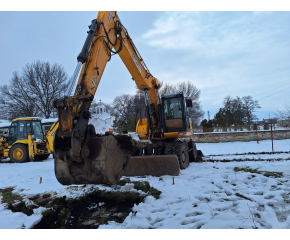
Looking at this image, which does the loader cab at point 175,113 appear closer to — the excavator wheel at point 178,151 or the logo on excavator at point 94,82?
the excavator wheel at point 178,151

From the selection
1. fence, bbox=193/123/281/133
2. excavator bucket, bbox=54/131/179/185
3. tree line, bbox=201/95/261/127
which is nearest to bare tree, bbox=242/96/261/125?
tree line, bbox=201/95/261/127

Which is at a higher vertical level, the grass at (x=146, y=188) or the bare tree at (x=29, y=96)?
the bare tree at (x=29, y=96)

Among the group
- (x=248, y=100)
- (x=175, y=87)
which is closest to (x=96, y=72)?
(x=175, y=87)

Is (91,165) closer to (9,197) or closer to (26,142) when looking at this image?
(9,197)

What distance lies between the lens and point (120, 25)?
17.4 feet

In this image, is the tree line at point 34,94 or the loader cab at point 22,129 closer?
the loader cab at point 22,129

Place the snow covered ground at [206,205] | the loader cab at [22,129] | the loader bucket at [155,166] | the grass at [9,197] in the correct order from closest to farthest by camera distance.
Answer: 1. the snow covered ground at [206,205]
2. the grass at [9,197]
3. the loader bucket at [155,166]
4. the loader cab at [22,129]

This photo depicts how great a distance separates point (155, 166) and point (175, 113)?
2806mm

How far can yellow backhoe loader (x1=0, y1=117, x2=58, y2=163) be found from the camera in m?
11.6

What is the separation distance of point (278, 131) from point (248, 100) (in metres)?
29.6

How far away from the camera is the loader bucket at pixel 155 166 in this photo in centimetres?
561

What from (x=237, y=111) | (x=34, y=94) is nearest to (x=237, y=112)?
(x=237, y=111)

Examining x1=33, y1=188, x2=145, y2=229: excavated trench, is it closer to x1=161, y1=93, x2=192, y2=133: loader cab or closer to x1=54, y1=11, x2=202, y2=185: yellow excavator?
x1=54, y1=11, x2=202, y2=185: yellow excavator

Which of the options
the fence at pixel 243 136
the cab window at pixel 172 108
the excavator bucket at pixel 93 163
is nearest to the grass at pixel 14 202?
the excavator bucket at pixel 93 163
